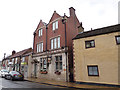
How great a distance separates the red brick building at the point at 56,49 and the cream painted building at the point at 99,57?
2261 millimetres

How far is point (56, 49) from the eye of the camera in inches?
695

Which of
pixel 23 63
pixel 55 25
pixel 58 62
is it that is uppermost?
pixel 55 25

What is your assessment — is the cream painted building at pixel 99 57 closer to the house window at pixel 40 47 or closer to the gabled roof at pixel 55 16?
the gabled roof at pixel 55 16

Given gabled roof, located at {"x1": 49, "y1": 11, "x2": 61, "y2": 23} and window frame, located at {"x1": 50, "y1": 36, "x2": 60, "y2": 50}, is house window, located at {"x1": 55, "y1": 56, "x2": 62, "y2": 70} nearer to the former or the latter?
window frame, located at {"x1": 50, "y1": 36, "x2": 60, "y2": 50}

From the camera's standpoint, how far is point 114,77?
11.0 meters

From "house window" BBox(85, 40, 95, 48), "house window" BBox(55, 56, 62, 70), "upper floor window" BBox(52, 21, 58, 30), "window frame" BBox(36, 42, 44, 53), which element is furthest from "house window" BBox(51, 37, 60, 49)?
"house window" BBox(85, 40, 95, 48)

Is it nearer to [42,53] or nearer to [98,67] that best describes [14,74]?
[42,53]

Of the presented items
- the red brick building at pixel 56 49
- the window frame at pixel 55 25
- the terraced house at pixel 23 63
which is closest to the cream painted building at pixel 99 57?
the red brick building at pixel 56 49

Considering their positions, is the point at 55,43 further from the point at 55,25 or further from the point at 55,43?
the point at 55,25

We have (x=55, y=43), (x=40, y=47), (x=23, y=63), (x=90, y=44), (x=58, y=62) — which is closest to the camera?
(x=90, y=44)

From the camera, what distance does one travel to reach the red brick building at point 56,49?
16.1 meters

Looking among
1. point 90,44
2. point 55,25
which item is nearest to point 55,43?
→ point 55,25

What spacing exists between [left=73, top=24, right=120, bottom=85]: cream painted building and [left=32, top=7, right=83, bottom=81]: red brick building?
2.26 meters

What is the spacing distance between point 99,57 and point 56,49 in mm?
7615
